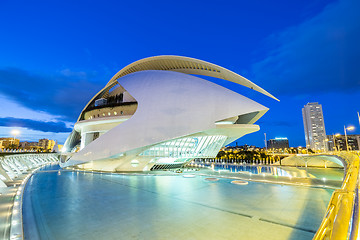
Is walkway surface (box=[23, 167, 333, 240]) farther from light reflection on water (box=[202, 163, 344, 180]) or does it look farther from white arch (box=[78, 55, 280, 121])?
white arch (box=[78, 55, 280, 121])

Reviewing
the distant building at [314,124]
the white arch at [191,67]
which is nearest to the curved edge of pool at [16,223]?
the white arch at [191,67]

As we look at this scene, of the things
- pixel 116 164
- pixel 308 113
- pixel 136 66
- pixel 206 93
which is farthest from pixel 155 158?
pixel 308 113

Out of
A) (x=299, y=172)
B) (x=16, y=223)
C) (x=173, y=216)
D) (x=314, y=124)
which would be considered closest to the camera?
(x=16, y=223)

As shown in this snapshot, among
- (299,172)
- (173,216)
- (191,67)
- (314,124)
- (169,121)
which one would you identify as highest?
(314,124)

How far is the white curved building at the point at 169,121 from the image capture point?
54.3 ft

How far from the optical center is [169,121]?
16.8m

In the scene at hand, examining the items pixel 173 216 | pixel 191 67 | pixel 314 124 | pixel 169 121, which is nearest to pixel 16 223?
pixel 173 216

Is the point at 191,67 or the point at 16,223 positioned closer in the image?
the point at 16,223

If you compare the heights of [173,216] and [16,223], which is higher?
[16,223]

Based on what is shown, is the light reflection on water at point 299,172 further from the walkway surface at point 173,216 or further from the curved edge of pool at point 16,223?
the curved edge of pool at point 16,223

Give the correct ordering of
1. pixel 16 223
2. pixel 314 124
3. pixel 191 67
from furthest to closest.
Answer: pixel 314 124
pixel 191 67
pixel 16 223

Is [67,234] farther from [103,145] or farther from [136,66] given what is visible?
[136,66]

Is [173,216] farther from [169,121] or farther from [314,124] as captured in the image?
[314,124]

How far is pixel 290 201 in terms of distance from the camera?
319 inches
